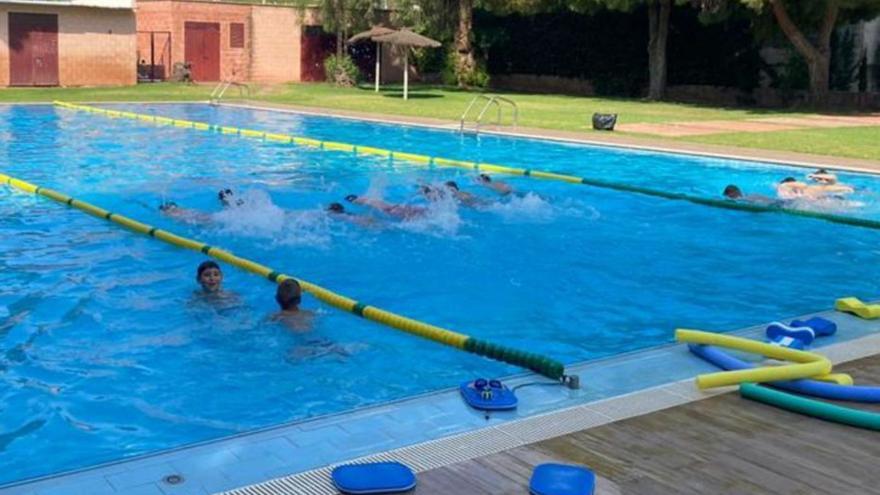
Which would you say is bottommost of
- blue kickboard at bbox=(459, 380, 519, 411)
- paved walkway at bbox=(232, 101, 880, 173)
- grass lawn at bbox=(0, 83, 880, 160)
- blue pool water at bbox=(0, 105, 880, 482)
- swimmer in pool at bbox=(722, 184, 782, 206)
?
blue pool water at bbox=(0, 105, 880, 482)

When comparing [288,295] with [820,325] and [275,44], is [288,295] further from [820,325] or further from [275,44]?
[275,44]

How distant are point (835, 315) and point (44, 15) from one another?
34.7m

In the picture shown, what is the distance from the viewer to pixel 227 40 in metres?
41.5

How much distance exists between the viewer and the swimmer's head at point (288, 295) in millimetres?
7652

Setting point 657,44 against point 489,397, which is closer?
point 489,397

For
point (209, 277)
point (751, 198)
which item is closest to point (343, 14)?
point (751, 198)

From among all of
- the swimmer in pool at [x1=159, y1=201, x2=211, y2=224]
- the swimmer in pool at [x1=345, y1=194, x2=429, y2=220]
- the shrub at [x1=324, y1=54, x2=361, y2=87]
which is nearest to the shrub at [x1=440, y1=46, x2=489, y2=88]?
the shrub at [x1=324, y1=54, x2=361, y2=87]

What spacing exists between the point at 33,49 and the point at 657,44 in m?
22.8

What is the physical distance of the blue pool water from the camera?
6.25m

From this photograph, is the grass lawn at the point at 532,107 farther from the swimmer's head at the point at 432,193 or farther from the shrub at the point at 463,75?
the swimmer's head at the point at 432,193

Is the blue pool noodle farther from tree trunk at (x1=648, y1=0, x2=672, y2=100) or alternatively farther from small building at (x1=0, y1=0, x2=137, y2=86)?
small building at (x1=0, y1=0, x2=137, y2=86)

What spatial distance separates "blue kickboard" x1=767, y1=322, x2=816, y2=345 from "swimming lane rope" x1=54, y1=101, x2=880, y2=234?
20.7 feet

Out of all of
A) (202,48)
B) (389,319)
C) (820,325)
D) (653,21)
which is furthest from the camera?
(202,48)

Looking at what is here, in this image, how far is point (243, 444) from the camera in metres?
4.66
